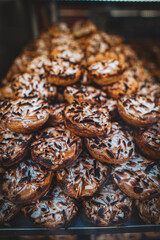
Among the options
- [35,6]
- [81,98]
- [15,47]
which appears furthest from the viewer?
[35,6]

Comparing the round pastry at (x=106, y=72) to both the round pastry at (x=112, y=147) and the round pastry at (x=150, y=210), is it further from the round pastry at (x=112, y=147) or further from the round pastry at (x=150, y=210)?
the round pastry at (x=150, y=210)

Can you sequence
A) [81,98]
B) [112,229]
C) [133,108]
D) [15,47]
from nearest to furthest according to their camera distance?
[112,229] < [133,108] < [81,98] < [15,47]

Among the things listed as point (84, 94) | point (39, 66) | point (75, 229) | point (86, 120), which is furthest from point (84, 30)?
point (75, 229)

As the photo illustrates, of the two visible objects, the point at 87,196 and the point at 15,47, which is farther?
the point at 15,47

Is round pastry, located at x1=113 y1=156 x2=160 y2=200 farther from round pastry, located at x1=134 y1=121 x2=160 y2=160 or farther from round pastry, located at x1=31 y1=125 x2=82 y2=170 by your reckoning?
round pastry, located at x1=31 y1=125 x2=82 y2=170

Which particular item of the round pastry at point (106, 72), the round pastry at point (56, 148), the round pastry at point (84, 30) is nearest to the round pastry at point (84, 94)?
the round pastry at point (106, 72)

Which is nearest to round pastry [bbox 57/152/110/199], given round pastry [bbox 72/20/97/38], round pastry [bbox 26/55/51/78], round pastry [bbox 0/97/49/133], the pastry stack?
the pastry stack

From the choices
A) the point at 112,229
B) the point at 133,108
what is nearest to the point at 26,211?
the point at 112,229

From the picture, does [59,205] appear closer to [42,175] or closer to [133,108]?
[42,175]
